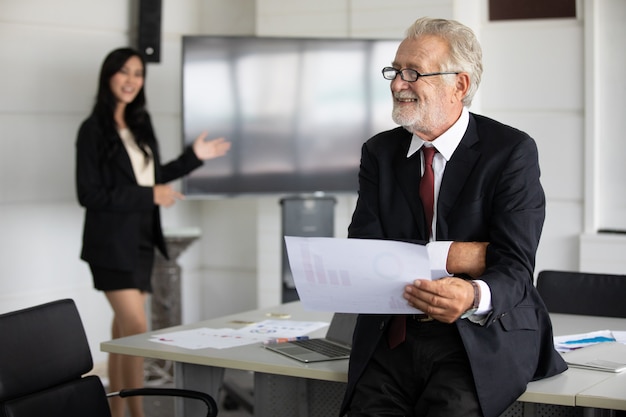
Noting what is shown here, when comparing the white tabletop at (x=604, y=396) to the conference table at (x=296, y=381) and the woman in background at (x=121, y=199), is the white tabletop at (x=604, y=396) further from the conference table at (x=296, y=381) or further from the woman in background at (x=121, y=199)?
the woman in background at (x=121, y=199)

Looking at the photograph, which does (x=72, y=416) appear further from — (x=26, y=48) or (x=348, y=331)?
(x=26, y=48)

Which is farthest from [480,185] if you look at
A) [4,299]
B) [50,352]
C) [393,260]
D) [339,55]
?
[4,299]

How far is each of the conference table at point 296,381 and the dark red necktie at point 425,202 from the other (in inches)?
9.9

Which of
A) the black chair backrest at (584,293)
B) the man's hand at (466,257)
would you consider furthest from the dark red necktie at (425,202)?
the black chair backrest at (584,293)

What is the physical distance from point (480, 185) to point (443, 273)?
27cm

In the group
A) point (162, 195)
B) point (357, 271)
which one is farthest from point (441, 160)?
point (162, 195)

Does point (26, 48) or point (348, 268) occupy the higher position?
point (26, 48)

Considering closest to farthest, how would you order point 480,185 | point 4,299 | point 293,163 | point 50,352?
point 480,185 < point 50,352 < point 4,299 < point 293,163

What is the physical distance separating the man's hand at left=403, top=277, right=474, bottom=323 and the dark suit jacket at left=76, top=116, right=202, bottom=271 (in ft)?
8.27

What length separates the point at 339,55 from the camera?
5969 millimetres

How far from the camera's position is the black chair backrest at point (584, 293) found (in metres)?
3.82

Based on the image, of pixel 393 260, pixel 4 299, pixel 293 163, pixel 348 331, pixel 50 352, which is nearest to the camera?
pixel 393 260

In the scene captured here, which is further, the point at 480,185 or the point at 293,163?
the point at 293,163

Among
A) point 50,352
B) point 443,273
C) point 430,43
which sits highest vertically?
point 430,43
